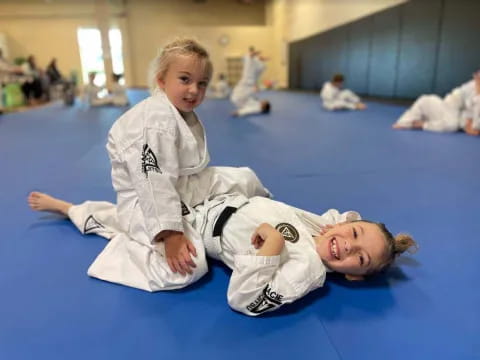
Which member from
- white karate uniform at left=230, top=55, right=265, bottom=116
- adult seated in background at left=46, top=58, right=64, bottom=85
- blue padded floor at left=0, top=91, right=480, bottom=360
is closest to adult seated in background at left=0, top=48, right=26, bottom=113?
adult seated in background at left=46, top=58, right=64, bottom=85

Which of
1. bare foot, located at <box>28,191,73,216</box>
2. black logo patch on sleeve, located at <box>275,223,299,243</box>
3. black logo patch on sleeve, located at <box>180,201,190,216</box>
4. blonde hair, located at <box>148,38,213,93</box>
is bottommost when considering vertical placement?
bare foot, located at <box>28,191,73,216</box>

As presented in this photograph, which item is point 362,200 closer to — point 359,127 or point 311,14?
point 359,127

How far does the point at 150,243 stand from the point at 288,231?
60cm

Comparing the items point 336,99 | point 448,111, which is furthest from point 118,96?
point 448,111

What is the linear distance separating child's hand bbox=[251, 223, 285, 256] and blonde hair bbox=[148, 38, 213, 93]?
2.60ft

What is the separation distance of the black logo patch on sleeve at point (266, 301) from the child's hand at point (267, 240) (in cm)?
13

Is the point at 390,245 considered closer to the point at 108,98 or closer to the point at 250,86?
the point at 250,86

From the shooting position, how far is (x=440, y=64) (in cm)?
758

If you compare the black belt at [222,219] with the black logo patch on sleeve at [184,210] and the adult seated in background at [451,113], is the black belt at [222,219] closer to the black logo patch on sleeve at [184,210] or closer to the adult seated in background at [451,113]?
the black logo patch on sleeve at [184,210]

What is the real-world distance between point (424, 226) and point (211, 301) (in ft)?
4.50

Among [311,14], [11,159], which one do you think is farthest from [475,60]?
[311,14]

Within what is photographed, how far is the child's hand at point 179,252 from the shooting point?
4.97 feet

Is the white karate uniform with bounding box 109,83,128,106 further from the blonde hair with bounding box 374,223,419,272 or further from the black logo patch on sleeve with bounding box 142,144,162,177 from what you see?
the blonde hair with bounding box 374,223,419,272

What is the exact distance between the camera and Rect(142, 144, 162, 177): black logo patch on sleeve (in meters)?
1.55
